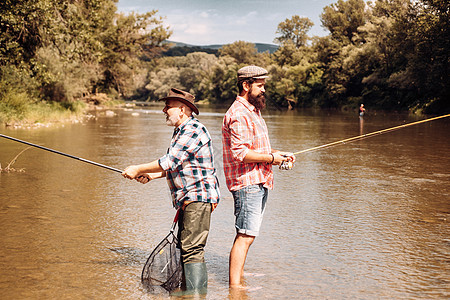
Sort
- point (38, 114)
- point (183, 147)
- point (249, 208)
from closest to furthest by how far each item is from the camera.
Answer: point (183, 147)
point (249, 208)
point (38, 114)

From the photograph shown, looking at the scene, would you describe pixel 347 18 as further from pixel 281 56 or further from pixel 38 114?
pixel 38 114

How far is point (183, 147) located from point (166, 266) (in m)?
1.02

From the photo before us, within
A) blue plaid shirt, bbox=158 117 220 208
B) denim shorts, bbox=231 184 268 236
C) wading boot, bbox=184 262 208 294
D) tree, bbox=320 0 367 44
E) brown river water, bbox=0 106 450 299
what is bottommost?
brown river water, bbox=0 106 450 299

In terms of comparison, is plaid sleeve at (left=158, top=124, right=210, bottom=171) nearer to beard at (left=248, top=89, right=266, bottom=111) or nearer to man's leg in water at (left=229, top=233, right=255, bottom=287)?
beard at (left=248, top=89, right=266, bottom=111)

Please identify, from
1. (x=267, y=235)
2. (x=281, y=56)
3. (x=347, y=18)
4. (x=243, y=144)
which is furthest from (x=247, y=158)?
(x=281, y=56)

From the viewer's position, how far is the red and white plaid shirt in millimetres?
4270

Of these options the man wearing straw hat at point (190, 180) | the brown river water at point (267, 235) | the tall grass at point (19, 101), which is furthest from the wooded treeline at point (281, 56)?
the man wearing straw hat at point (190, 180)

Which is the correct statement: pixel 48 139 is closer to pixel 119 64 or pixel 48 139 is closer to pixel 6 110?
pixel 6 110

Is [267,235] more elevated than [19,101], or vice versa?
[19,101]

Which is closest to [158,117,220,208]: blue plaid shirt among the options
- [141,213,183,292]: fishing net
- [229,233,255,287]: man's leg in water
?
[141,213,183,292]: fishing net

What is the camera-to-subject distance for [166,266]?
436 cm

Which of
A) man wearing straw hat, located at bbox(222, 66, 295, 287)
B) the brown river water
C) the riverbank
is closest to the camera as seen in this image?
man wearing straw hat, located at bbox(222, 66, 295, 287)

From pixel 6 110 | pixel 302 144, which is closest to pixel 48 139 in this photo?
pixel 6 110

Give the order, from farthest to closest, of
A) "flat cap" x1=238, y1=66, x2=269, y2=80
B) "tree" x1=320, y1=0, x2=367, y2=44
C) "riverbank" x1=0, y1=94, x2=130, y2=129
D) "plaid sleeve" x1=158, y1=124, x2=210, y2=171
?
1. "tree" x1=320, y1=0, x2=367, y2=44
2. "riverbank" x1=0, y1=94, x2=130, y2=129
3. "flat cap" x1=238, y1=66, x2=269, y2=80
4. "plaid sleeve" x1=158, y1=124, x2=210, y2=171
